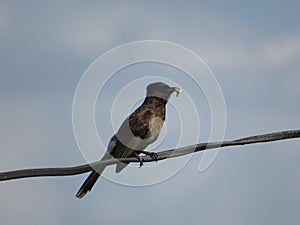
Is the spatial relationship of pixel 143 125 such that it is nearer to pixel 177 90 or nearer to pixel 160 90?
pixel 160 90

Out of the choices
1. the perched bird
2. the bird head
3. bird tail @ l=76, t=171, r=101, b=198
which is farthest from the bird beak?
bird tail @ l=76, t=171, r=101, b=198

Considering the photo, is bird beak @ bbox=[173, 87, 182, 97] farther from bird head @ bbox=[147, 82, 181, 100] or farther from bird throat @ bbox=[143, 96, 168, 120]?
bird throat @ bbox=[143, 96, 168, 120]

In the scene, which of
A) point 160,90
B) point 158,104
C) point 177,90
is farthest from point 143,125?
point 177,90

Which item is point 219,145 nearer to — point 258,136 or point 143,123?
point 258,136

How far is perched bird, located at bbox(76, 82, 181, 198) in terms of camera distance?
10.9m

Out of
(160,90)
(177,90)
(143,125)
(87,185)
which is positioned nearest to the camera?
(87,185)

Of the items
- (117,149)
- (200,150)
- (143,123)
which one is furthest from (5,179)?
(143,123)

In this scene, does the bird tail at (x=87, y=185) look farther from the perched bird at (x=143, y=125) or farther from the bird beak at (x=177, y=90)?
the bird beak at (x=177, y=90)

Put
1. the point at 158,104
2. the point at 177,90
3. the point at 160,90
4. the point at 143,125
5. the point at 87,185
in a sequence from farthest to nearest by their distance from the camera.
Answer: the point at 158,104
the point at 160,90
the point at 143,125
the point at 177,90
the point at 87,185

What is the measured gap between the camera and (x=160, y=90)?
11812mm

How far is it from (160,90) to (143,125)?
68 cm

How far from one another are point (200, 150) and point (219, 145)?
7.2 inches

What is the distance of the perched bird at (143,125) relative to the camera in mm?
10859

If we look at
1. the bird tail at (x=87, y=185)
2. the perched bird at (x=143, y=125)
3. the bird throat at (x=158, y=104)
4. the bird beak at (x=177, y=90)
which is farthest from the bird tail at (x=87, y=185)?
the bird throat at (x=158, y=104)
